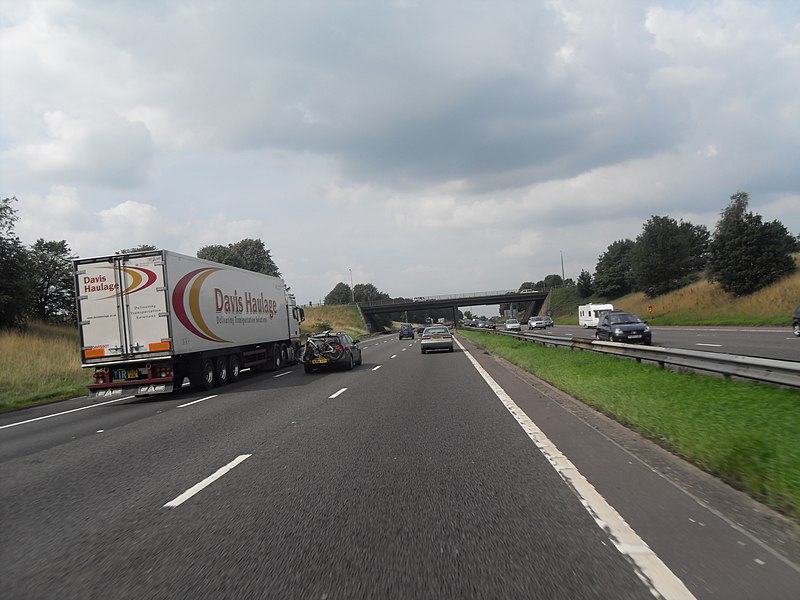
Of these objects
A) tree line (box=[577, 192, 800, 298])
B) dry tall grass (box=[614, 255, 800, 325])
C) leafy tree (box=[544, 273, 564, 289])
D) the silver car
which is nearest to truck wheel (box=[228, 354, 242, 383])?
the silver car

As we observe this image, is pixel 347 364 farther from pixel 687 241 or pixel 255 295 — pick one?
pixel 687 241

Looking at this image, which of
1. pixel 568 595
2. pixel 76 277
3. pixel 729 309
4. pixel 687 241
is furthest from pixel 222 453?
pixel 687 241

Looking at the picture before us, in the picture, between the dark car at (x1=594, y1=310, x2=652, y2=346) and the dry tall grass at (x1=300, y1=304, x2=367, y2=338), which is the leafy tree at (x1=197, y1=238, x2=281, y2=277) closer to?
the dry tall grass at (x1=300, y1=304, x2=367, y2=338)

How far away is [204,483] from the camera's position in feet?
20.9

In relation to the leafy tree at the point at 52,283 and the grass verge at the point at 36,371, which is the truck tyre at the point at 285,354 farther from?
the leafy tree at the point at 52,283

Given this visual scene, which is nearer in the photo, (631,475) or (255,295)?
(631,475)

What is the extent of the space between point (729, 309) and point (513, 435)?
49376 millimetres

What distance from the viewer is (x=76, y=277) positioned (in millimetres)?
17047

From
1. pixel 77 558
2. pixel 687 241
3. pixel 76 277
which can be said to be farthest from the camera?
pixel 687 241

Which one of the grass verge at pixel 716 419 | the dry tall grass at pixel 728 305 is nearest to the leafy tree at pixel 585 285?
the dry tall grass at pixel 728 305

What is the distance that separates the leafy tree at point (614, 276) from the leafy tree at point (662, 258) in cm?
1474

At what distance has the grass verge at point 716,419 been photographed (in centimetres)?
526

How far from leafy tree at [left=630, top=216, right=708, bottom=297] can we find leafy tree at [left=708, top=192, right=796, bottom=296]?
89.8ft

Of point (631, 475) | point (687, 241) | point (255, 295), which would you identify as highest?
point (687, 241)
